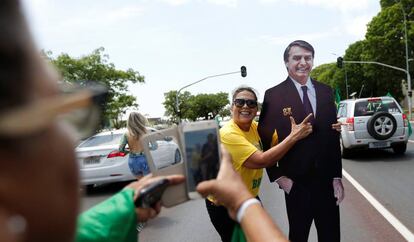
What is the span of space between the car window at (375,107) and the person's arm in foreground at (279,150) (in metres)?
10.3

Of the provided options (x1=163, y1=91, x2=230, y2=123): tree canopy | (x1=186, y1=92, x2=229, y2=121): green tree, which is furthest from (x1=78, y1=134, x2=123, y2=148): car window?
(x1=186, y1=92, x2=229, y2=121): green tree

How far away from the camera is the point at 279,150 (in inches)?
119

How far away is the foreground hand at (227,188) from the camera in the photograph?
4.64 feet

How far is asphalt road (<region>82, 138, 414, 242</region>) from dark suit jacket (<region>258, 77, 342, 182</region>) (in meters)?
1.66

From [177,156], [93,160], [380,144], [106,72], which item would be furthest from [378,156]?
[106,72]

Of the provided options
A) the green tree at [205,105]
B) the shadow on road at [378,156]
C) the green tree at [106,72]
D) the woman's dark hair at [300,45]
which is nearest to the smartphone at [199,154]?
the woman's dark hair at [300,45]

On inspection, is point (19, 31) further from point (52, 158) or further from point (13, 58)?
point (52, 158)

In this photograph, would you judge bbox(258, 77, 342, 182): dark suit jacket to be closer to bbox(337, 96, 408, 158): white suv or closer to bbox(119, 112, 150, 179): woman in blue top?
bbox(119, 112, 150, 179): woman in blue top

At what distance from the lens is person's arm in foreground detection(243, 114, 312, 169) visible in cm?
303

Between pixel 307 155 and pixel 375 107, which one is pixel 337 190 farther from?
pixel 375 107

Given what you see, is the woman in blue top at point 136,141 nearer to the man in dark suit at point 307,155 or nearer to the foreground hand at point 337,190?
the man in dark suit at point 307,155

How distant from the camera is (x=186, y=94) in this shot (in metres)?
110

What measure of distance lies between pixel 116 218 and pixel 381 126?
39.0 feet

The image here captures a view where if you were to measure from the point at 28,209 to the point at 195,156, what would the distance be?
898mm
